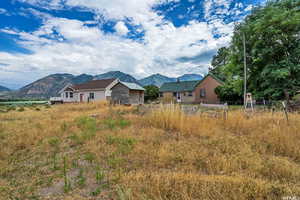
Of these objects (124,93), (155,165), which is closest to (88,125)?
(155,165)

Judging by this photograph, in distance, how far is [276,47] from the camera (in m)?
8.89

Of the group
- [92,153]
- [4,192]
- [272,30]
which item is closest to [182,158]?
[92,153]

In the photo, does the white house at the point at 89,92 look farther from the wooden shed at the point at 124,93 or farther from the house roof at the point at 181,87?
the house roof at the point at 181,87

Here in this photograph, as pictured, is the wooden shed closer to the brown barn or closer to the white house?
the white house

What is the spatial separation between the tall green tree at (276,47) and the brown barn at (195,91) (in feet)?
37.2

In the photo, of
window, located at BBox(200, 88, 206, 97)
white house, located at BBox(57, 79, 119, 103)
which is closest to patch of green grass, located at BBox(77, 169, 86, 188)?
white house, located at BBox(57, 79, 119, 103)

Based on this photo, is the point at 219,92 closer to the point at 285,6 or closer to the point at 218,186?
the point at 285,6

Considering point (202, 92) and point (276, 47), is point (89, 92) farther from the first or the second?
point (276, 47)

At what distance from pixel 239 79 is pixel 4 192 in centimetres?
1397

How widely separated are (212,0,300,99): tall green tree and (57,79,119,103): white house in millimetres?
18258

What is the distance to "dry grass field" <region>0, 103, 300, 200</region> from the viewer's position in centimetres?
172

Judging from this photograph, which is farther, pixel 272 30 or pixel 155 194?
pixel 272 30

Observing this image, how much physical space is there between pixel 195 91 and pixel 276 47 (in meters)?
14.9

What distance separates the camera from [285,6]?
8938 millimetres
